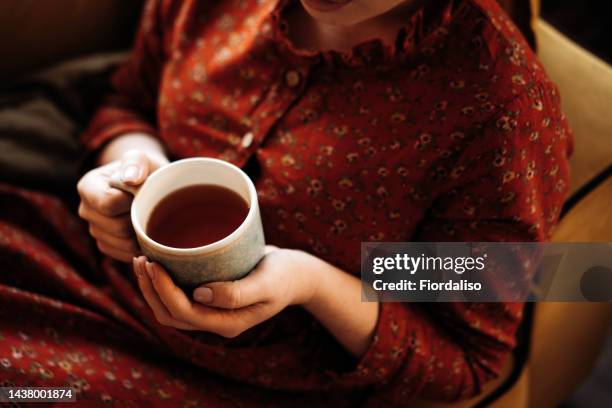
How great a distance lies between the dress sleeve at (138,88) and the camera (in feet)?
2.98

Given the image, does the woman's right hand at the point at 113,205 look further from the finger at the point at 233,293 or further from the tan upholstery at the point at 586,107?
the tan upholstery at the point at 586,107

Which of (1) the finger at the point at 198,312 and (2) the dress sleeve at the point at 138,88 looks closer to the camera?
(1) the finger at the point at 198,312

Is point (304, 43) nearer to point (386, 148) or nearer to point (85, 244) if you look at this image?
point (386, 148)

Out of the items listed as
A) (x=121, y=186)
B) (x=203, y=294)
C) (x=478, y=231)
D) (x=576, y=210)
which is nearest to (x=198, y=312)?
(x=203, y=294)

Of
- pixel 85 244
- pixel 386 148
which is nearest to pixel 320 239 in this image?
pixel 386 148

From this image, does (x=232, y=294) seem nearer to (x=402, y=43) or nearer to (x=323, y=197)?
(x=323, y=197)

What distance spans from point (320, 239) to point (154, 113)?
43cm

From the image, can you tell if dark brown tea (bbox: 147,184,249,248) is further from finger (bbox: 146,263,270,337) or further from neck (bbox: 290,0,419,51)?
neck (bbox: 290,0,419,51)

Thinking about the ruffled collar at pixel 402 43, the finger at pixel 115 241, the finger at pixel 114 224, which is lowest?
the finger at pixel 115 241

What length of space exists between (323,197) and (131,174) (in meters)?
0.23

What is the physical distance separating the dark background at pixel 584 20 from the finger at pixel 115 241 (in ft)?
4.59

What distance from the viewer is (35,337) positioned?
2.43 feet

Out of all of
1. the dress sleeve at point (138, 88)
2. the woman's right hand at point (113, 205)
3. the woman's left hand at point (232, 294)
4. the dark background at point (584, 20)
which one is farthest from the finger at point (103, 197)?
the dark background at point (584, 20)

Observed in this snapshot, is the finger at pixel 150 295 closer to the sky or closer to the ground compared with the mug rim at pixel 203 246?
closer to the ground
